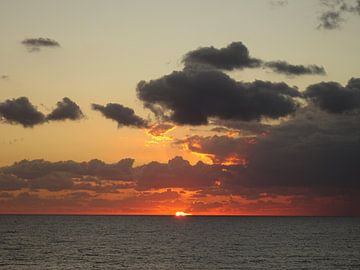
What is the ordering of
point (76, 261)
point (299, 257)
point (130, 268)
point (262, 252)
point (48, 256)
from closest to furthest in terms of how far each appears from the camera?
point (130, 268) < point (76, 261) < point (48, 256) < point (299, 257) < point (262, 252)

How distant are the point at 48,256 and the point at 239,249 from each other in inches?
1884

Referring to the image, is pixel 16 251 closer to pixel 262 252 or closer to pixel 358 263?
pixel 262 252

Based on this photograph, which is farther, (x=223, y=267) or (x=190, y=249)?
(x=190, y=249)

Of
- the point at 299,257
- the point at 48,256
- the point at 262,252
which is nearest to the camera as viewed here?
the point at 48,256

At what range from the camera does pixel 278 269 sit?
318 ft

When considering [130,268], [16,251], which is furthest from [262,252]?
[16,251]

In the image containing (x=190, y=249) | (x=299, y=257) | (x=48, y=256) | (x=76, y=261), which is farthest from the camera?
(x=190, y=249)

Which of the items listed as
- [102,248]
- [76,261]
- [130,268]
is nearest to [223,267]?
[130,268]

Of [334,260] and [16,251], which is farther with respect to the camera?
[16,251]

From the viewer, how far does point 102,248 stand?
138250 millimetres

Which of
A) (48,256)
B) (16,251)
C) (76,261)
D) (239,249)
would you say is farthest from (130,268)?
(239,249)

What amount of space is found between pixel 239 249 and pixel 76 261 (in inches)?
1890

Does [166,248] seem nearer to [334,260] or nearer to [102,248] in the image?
[102,248]

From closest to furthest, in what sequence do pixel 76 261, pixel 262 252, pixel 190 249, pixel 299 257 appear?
pixel 76 261
pixel 299 257
pixel 262 252
pixel 190 249
